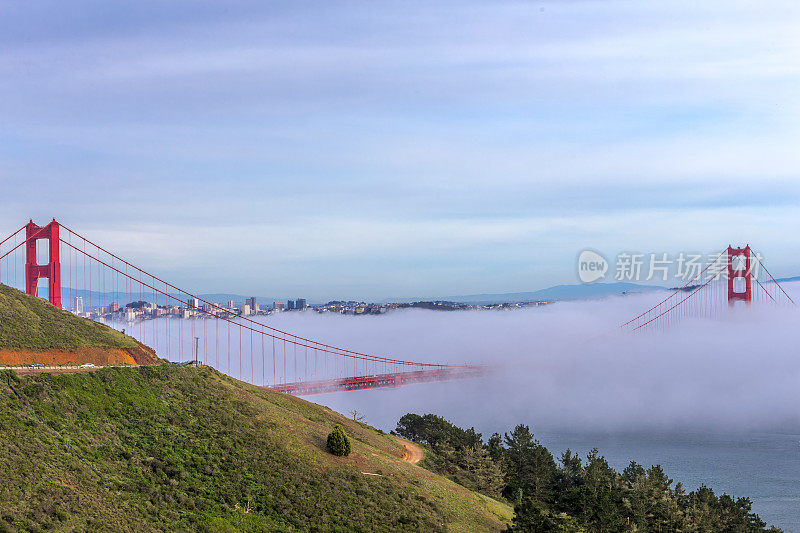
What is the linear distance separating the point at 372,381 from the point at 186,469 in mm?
73789

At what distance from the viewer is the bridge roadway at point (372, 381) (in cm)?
8493

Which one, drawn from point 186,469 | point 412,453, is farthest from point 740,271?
point 186,469

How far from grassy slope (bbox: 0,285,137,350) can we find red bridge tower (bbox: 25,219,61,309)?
167cm

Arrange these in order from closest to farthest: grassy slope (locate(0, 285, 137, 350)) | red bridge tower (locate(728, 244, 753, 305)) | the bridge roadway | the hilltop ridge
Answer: the hilltop ridge, grassy slope (locate(0, 285, 137, 350)), the bridge roadway, red bridge tower (locate(728, 244, 753, 305))

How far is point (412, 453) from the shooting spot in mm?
49781

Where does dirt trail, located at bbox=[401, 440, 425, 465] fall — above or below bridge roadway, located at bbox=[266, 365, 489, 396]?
above

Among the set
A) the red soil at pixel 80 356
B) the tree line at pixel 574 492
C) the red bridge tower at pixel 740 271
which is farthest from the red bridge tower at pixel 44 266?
the red bridge tower at pixel 740 271

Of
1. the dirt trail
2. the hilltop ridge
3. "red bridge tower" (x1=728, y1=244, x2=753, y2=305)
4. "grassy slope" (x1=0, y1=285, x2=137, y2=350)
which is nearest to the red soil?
the hilltop ridge

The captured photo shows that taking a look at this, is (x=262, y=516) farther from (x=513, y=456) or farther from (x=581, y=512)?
(x=513, y=456)

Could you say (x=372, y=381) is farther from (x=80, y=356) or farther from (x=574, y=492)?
(x=80, y=356)

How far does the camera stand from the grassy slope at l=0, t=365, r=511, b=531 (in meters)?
21.6

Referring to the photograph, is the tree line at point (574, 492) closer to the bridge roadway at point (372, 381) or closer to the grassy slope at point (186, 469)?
the grassy slope at point (186, 469)

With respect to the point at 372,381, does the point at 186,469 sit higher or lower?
higher

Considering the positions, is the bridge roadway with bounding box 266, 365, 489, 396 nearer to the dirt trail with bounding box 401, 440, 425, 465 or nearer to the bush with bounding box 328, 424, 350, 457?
the dirt trail with bounding box 401, 440, 425, 465
